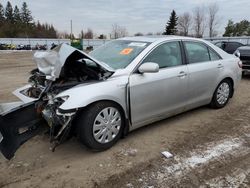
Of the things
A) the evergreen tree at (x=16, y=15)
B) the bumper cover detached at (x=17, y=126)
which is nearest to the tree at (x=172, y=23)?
the evergreen tree at (x=16, y=15)

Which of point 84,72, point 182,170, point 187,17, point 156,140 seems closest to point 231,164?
point 182,170

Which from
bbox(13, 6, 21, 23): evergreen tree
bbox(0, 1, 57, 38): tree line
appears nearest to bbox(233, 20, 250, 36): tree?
bbox(0, 1, 57, 38): tree line

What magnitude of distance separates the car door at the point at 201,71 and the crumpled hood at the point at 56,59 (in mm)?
1642

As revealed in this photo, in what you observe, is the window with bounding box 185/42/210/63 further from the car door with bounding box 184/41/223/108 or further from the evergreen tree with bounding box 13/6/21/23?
the evergreen tree with bounding box 13/6/21/23

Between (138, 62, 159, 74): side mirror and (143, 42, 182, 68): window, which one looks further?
(143, 42, 182, 68): window

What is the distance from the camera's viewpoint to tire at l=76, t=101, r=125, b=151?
320 cm

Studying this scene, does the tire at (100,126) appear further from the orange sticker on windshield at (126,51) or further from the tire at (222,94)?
the tire at (222,94)

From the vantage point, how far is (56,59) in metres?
3.36

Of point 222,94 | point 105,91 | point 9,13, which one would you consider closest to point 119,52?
point 105,91

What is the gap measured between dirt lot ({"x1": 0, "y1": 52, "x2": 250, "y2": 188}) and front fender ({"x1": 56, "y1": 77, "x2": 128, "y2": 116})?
72 centimetres

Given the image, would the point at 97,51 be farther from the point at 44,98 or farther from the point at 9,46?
the point at 9,46

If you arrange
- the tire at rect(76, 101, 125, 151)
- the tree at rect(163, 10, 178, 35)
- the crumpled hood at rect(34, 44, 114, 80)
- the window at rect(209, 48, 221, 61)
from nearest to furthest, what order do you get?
1. the tire at rect(76, 101, 125, 151)
2. the crumpled hood at rect(34, 44, 114, 80)
3. the window at rect(209, 48, 221, 61)
4. the tree at rect(163, 10, 178, 35)

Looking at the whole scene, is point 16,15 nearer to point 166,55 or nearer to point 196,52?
point 196,52

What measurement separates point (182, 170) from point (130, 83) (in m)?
1.34
